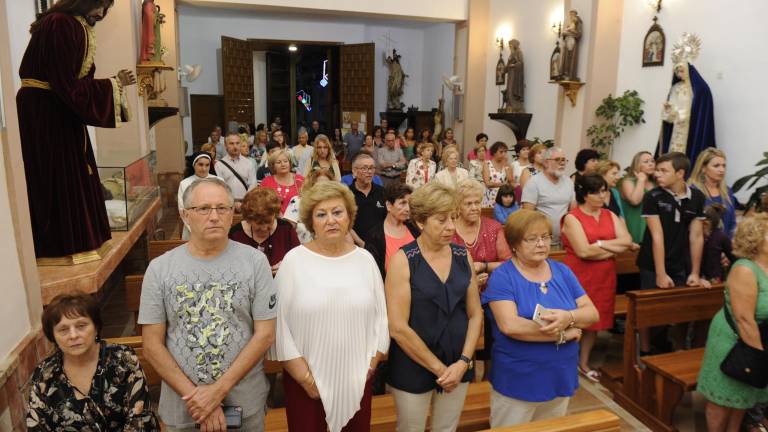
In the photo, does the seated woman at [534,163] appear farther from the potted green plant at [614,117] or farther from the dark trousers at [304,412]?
the dark trousers at [304,412]

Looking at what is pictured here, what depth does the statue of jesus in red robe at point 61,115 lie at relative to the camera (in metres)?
3.46

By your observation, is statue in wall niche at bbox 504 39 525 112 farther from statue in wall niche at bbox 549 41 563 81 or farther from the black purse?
the black purse

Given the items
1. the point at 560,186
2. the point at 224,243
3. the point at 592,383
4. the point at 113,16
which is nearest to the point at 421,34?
the point at 113,16

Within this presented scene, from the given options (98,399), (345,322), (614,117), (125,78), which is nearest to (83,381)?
(98,399)

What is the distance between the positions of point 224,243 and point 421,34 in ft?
54.8

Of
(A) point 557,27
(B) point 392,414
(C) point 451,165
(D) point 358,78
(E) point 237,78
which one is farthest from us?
(D) point 358,78

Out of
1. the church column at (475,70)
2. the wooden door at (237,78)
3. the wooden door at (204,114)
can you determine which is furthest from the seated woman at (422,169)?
the wooden door at (204,114)

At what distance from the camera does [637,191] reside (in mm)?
5102

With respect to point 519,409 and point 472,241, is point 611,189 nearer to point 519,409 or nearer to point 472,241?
point 472,241

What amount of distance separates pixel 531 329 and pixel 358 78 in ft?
49.3

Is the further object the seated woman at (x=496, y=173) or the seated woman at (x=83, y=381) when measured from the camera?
the seated woman at (x=496, y=173)

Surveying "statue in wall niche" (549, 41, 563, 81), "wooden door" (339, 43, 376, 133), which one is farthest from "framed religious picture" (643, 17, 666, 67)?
"wooden door" (339, 43, 376, 133)

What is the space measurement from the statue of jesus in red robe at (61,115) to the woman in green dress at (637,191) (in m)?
4.30

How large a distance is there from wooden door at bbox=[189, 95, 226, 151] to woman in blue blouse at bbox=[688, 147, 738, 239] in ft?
46.0
